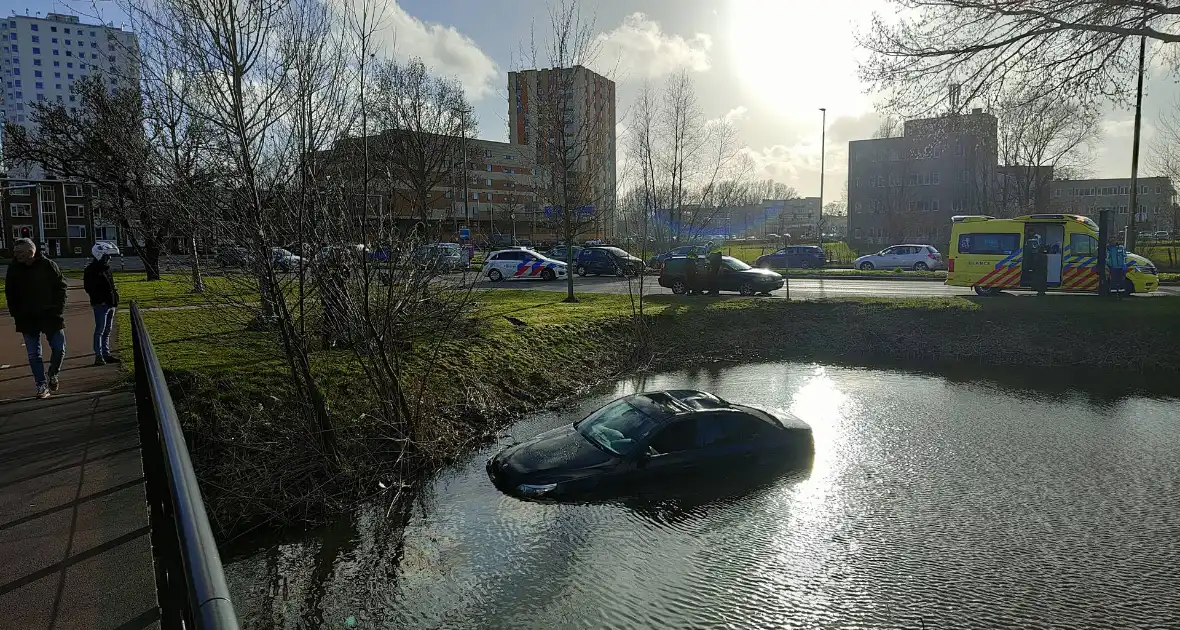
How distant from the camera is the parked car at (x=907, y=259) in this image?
35.2 metres

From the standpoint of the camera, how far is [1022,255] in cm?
2117

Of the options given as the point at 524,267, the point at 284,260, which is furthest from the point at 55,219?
the point at 284,260

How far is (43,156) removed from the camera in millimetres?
32906

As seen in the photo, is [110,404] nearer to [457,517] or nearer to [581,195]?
[457,517]

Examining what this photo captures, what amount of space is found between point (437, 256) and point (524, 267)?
22100mm

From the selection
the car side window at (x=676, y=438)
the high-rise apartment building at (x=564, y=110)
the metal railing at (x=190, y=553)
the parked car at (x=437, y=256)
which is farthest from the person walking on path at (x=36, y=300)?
the high-rise apartment building at (x=564, y=110)

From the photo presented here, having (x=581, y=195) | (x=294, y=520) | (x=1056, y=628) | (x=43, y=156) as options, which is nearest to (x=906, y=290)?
(x=581, y=195)

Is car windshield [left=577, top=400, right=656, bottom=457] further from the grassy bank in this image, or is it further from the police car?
the police car

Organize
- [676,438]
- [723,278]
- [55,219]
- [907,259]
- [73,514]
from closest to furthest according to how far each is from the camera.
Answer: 1. [73,514]
2. [676,438]
3. [723,278]
4. [907,259]
5. [55,219]

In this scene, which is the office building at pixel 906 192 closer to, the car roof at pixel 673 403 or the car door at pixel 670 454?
the car roof at pixel 673 403

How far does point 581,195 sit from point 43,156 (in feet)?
92.9

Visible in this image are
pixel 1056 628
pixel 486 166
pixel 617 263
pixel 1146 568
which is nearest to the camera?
pixel 1056 628

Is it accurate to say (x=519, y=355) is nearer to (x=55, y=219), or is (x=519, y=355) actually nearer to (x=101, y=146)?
(x=101, y=146)

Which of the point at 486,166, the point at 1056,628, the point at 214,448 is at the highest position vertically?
the point at 486,166
